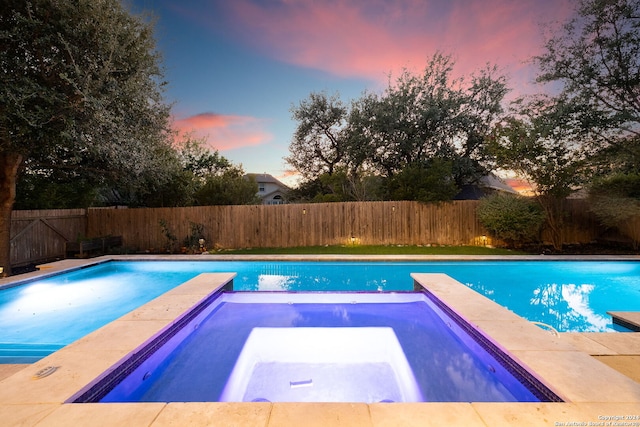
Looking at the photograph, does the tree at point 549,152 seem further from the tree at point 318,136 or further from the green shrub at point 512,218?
the tree at point 318,136

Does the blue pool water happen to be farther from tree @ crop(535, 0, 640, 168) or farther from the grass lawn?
tree @ crop(535, 0, 640, 168)

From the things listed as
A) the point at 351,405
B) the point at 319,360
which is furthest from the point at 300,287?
the point at 351,405

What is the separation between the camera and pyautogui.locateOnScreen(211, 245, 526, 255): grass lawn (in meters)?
9.90

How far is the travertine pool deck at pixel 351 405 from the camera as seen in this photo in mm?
1878

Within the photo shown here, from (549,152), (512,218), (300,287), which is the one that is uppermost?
(549,152)

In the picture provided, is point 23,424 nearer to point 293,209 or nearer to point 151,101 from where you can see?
point 151,101

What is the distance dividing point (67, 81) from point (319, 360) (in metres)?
6.55

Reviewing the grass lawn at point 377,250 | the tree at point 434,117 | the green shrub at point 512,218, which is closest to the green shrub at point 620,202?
the green shrub at point 512,218

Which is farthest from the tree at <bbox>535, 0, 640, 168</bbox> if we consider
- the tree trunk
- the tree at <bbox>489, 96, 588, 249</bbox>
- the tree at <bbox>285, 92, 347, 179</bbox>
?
the tree trunk

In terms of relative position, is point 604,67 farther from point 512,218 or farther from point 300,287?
point 300,287

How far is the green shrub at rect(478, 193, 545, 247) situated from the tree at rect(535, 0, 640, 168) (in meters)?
2.74

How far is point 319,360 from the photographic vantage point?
3766 mm

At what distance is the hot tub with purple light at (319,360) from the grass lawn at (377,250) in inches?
195

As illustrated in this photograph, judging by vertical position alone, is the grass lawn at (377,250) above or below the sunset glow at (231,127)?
below
